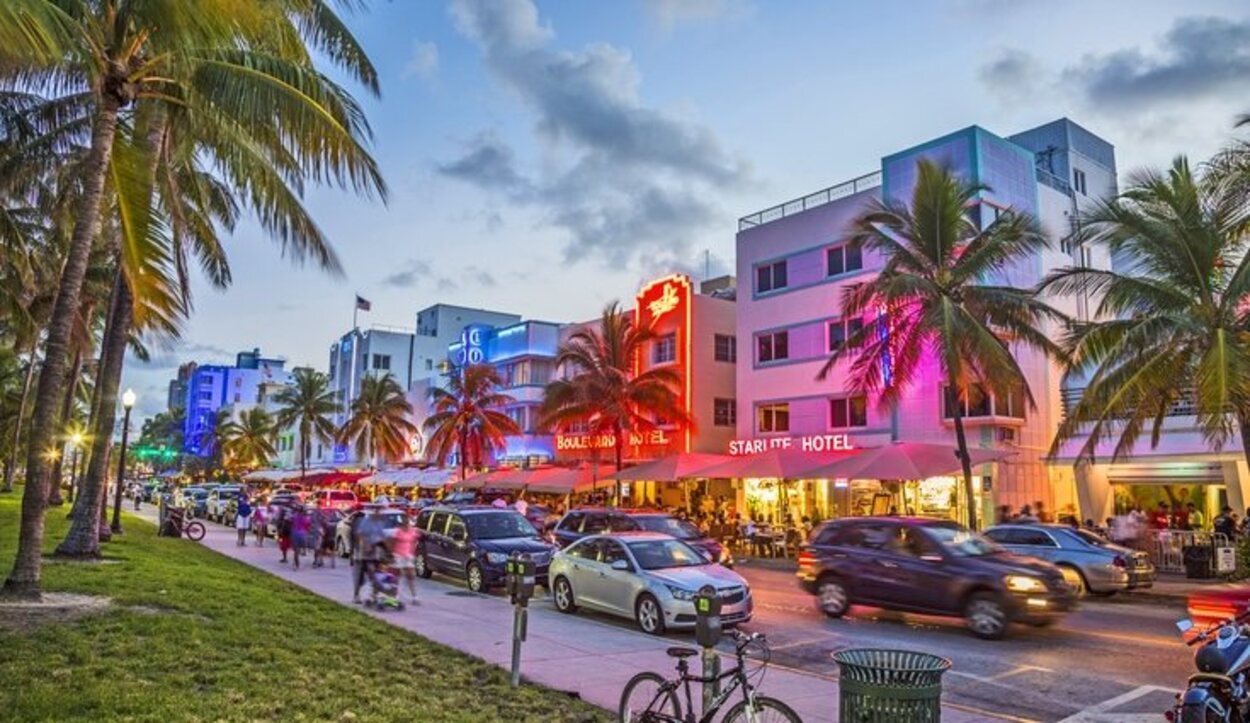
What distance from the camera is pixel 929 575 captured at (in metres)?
14.5

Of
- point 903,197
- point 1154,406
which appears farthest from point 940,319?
point 903,197

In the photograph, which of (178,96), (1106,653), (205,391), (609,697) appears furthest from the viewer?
(205,391)

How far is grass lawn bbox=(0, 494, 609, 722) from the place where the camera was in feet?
25.1

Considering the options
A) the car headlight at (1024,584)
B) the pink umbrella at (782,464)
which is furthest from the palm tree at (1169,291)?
the pink umbrella at (782,464)

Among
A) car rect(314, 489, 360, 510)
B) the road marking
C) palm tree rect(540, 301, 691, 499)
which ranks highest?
palm tree rect(540, 301, 691, 499)

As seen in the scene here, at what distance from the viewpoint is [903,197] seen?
30.6m

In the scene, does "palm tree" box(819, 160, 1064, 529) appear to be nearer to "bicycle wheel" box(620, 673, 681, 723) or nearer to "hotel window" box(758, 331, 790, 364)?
"hotel window" box(758, 331, 790, 364)

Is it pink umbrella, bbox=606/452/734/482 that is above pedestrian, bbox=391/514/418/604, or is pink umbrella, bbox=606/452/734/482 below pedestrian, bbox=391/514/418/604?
above

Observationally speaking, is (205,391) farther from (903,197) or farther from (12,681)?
(12,681)

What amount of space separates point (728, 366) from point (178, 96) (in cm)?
2857

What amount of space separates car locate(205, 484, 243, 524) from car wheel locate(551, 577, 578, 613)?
34838 millimetres

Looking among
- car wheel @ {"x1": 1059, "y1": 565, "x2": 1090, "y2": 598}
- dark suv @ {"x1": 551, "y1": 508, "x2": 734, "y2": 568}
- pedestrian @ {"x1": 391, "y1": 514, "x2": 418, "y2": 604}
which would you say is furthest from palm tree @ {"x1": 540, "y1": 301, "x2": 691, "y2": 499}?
pedestrian @ {"x1": 391, "y1": 514, "x2": 418, "y2": 604}

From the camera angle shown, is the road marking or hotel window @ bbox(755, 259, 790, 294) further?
hotel window @ bbox(755, 259, 790, 294)

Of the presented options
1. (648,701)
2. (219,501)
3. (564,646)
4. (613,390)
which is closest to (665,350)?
(613,390)
